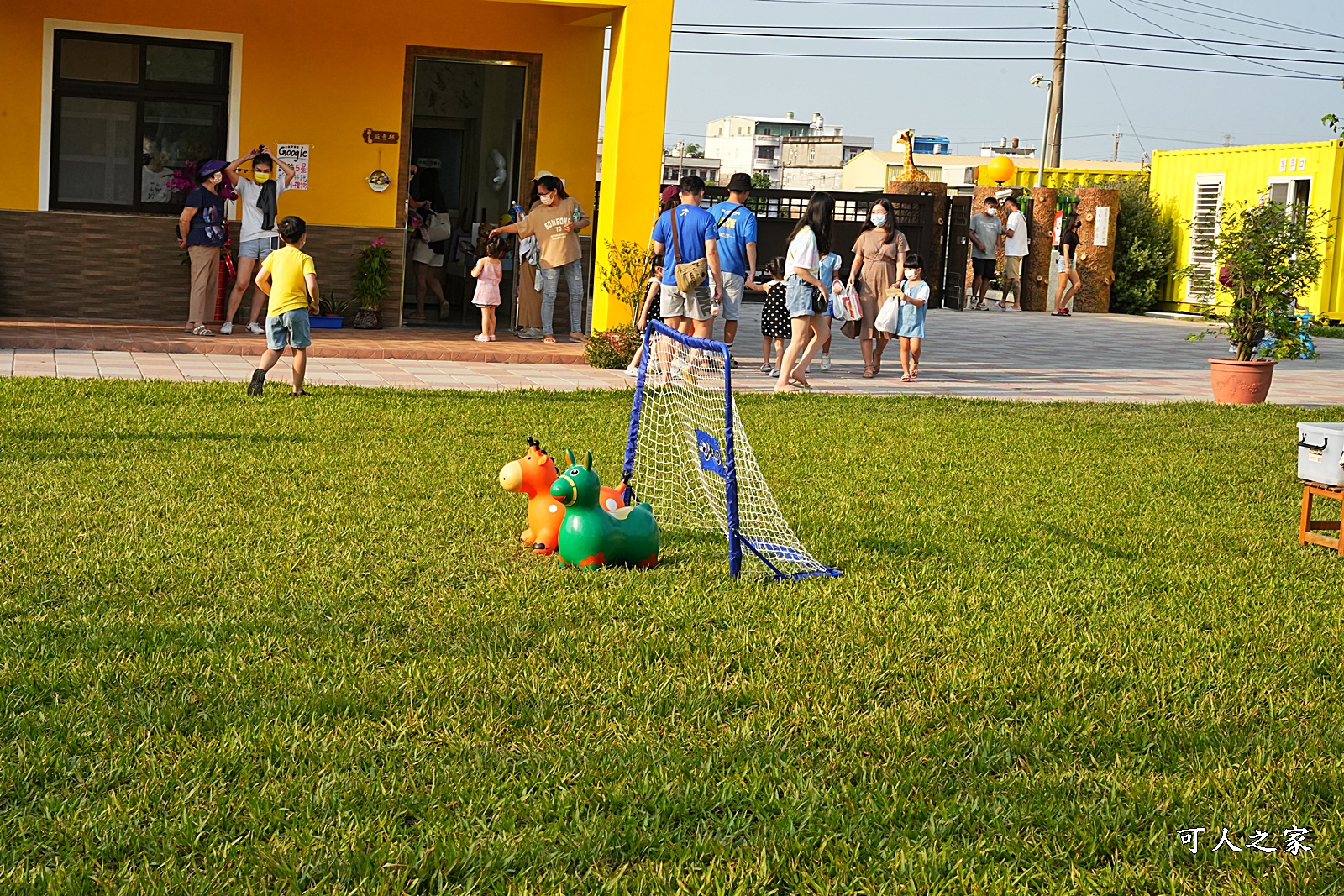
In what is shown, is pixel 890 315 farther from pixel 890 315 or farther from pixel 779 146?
pixel 779 146

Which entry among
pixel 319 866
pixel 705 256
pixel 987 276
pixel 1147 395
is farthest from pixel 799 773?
pixel 987 276

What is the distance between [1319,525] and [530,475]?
3682 mm

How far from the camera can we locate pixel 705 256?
442 inches

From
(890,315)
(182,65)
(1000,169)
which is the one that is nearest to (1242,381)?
(890,315)

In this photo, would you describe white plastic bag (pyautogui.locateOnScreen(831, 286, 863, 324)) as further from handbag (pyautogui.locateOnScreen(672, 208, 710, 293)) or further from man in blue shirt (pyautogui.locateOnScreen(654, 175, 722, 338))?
handbag (pyautogui.locateOnScreen(672, 208, 710, 293))

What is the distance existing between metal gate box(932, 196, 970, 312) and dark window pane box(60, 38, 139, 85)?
53.0ft

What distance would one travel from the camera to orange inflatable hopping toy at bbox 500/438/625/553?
5.63 m

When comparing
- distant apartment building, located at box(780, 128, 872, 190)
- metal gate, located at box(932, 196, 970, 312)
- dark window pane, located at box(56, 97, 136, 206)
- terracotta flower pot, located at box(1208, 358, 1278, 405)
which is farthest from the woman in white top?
distant apartment building, located at box(780, 128, 872, 190)

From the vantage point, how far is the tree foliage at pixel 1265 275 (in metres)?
12.0

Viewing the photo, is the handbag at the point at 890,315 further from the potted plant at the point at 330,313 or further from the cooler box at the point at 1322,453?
the cooler box at the point at 1322,453

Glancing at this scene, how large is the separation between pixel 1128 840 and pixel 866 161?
2782 inches

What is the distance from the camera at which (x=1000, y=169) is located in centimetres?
2944

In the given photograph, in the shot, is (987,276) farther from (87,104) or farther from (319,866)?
(319,866)

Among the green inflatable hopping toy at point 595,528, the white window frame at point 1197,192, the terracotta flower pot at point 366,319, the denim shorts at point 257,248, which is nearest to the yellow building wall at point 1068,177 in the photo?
the white window frame at point 1197,192
